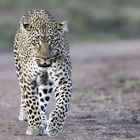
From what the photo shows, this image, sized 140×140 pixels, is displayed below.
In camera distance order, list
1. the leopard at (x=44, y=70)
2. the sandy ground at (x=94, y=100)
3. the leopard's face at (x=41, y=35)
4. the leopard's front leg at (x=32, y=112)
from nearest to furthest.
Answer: the leopard's face at (x=41, y=35)
the leopard at (x=44, y=70)
the leopard's front leg at (x=32, y=112)
the sandy ground at (x=94, y=100)

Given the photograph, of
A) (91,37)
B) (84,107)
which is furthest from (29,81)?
(91,37)

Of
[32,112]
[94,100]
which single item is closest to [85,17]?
[94,100]

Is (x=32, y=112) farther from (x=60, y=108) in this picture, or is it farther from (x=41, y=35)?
(x=41, y=35)

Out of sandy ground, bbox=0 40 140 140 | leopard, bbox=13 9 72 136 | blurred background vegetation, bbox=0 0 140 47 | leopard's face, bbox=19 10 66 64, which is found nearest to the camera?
leopard's face, bbox=19 10 66 64

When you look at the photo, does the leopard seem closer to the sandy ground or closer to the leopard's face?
the leopard's face

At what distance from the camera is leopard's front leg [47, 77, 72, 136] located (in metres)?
11.6

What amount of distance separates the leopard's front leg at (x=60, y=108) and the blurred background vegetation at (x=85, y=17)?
18.8m

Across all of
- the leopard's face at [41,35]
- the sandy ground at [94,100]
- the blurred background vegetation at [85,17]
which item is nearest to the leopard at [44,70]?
the leopard's face at [41,35]

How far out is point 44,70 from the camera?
11.7m

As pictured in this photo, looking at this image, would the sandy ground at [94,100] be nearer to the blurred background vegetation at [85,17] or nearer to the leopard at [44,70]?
the leopard at [44,70]

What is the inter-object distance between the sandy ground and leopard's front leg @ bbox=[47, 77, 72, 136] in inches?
5.8

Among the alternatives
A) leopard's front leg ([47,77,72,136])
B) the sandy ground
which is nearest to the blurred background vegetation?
the sandy ground

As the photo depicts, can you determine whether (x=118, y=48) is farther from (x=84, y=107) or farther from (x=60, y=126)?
(x=60, y=126)

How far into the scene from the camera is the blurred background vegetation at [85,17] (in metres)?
33.7
